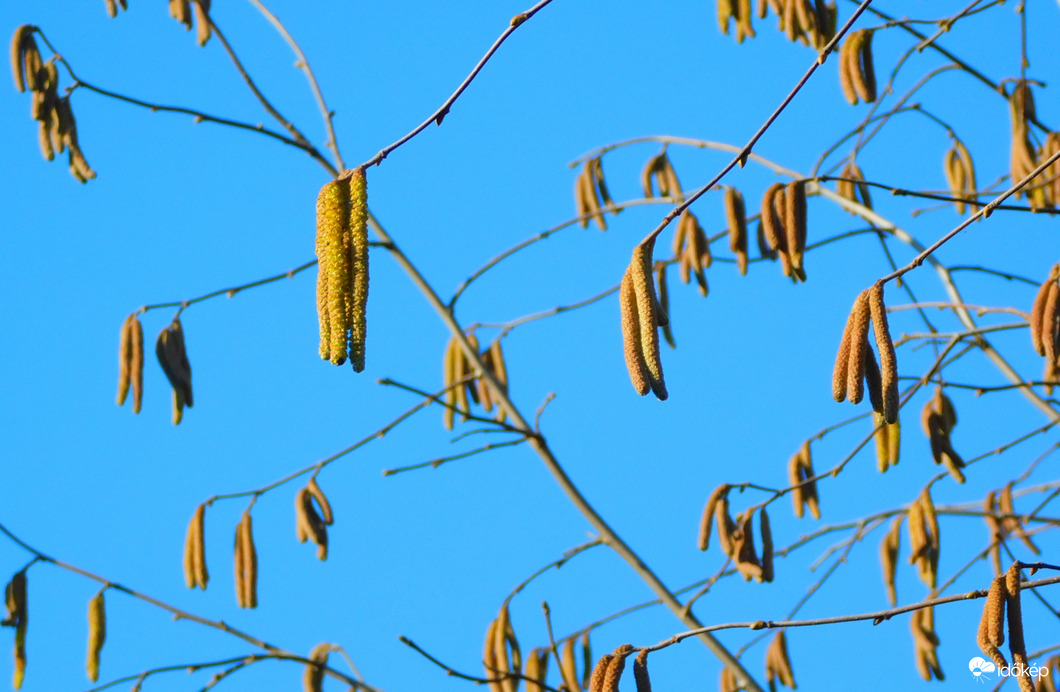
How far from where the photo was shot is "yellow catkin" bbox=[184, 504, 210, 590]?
3.68 m

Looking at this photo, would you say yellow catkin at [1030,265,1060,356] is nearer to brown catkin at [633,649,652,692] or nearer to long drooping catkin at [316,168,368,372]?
brown catkin at [633,649,652,692]

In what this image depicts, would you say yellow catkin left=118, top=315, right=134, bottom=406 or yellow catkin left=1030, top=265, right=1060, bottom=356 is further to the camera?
yellow catkin left=118, top=315, right=134, bottom=406

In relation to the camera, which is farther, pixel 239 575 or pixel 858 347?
pixel 239 575

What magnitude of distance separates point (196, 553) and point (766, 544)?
1672 mm

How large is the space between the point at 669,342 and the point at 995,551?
4.26 feet

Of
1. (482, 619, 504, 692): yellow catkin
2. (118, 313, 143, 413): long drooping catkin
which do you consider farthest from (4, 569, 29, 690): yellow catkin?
(482, 619, 504, 692): yellow catkin

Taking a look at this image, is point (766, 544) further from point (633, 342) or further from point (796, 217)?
point (633, 342)

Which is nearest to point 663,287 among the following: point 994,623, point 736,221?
point 736,221

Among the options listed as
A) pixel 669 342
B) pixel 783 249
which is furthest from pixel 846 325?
pixel 669 342

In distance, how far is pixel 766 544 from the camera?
3.48 m

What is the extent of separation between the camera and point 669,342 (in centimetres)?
350

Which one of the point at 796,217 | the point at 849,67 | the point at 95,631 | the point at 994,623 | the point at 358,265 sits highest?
the point at 849,67

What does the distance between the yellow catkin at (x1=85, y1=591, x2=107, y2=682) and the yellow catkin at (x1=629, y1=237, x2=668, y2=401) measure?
93.7 inches

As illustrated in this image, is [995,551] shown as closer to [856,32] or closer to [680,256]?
[680,256]
